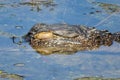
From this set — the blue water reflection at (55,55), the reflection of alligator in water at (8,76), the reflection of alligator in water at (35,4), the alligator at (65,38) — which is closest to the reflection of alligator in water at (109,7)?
the blue water reflection at (55,55)

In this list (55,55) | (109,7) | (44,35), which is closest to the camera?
(55,55)

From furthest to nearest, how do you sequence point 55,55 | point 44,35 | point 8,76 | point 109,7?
point 109,7
point 44,35
point 55,55
point 8,76

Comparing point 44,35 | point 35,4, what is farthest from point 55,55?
point 35,4

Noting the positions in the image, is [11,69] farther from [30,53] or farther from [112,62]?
[112,62]

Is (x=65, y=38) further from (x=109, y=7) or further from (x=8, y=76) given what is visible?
(x=109, y=7)

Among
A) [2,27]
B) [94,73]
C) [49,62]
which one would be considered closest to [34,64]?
[49,62]

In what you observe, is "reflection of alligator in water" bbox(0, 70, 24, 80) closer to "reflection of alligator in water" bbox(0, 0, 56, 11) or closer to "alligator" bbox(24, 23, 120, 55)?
"alligator" bbox(24, 23, 120, 55)

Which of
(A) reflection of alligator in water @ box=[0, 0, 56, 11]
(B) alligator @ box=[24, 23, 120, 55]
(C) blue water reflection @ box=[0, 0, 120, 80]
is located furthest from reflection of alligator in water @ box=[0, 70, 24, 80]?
(A) reflection of alligator in water @ box=[0, 0, 56, 11]
